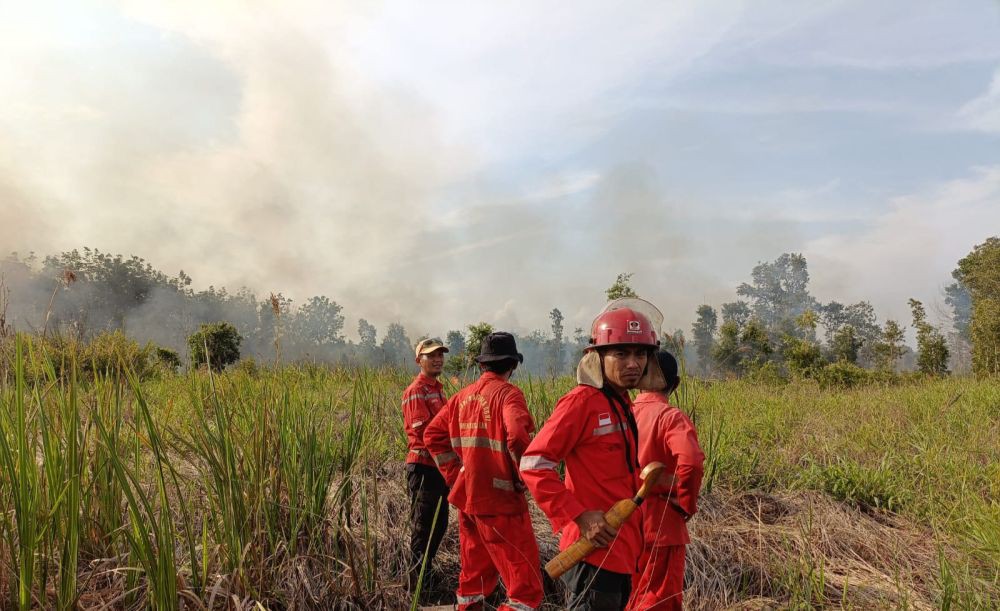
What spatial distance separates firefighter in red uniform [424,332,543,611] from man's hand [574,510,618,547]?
3.28ft

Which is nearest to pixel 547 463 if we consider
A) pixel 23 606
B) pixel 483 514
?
pixel 483 514

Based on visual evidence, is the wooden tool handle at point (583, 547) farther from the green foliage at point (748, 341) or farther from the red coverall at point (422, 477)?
the green foliage at point (748, 341)

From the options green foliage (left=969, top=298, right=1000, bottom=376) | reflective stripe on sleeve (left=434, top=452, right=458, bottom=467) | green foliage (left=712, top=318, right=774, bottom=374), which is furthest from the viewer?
green foliage (left=712, top=318, right=774, bottom=374)

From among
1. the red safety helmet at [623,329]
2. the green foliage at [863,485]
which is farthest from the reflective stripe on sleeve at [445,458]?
the green foliage at [863,485]

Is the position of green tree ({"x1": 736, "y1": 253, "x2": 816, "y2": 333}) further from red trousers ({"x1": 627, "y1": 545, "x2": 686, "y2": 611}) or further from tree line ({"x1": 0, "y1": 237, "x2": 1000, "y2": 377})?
red trousers ({"x1": 627, "y1": 545, "x2": 686, "y2": 611})

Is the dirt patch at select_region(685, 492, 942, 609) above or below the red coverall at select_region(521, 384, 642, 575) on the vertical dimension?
below

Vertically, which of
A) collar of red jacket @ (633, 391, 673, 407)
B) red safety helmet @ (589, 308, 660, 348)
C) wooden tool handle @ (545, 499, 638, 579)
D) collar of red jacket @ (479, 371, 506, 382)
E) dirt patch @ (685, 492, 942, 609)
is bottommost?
dirt patch @ (685, 492, 942, 609)

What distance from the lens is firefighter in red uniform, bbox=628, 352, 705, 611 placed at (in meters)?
2.75

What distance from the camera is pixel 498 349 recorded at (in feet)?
12.9

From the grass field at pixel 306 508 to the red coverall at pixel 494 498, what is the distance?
542 millimetres

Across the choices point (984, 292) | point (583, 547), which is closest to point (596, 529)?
A: point (583, 547)

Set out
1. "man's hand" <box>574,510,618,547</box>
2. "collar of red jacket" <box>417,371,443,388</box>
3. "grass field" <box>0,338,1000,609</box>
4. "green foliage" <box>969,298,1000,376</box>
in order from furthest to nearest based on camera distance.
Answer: "green foliage" <box>969,298,1000,376</box>
"collar of red jacket" <box>417,371,443,388</box>
"man's hand" <box>574,510,618,547</box>
"grass field" <box>0,338,1000,609</box>

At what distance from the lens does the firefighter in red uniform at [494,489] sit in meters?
3.53

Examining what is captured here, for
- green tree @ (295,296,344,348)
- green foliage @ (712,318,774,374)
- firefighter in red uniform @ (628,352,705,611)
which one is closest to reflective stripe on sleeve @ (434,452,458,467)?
firefighter in red uniform @ (628,352,705,611)
